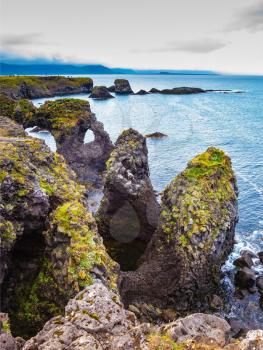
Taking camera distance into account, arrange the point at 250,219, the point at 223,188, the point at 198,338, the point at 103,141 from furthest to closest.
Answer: the point at 103,141 → the point at 250,219 → the point at 223,188 → the point at 198,338

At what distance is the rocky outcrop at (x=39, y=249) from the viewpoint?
16.9 metres

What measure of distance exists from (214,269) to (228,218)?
14.4ft

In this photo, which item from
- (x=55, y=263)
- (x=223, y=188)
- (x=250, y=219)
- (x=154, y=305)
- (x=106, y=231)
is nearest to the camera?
(x=55, y=263)

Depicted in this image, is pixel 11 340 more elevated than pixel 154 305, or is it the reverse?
pixel 11 340

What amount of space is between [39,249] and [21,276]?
164cm

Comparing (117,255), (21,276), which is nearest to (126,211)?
(117,255)

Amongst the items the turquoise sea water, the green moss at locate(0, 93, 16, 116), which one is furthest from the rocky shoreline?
the green moss at locate(0, 93, 16, 116)

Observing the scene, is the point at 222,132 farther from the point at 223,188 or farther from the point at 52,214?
the point at 52,214

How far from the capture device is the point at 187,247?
87.5ft

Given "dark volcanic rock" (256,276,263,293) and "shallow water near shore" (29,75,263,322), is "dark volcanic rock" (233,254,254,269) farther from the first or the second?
"dark volcanic rock" (256,276,263,293)

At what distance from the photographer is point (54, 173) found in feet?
72.4

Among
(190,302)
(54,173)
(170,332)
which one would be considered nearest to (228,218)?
(190,302)

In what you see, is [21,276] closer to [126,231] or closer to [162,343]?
[162,343]

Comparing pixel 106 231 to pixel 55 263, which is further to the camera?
pixel 106 231
